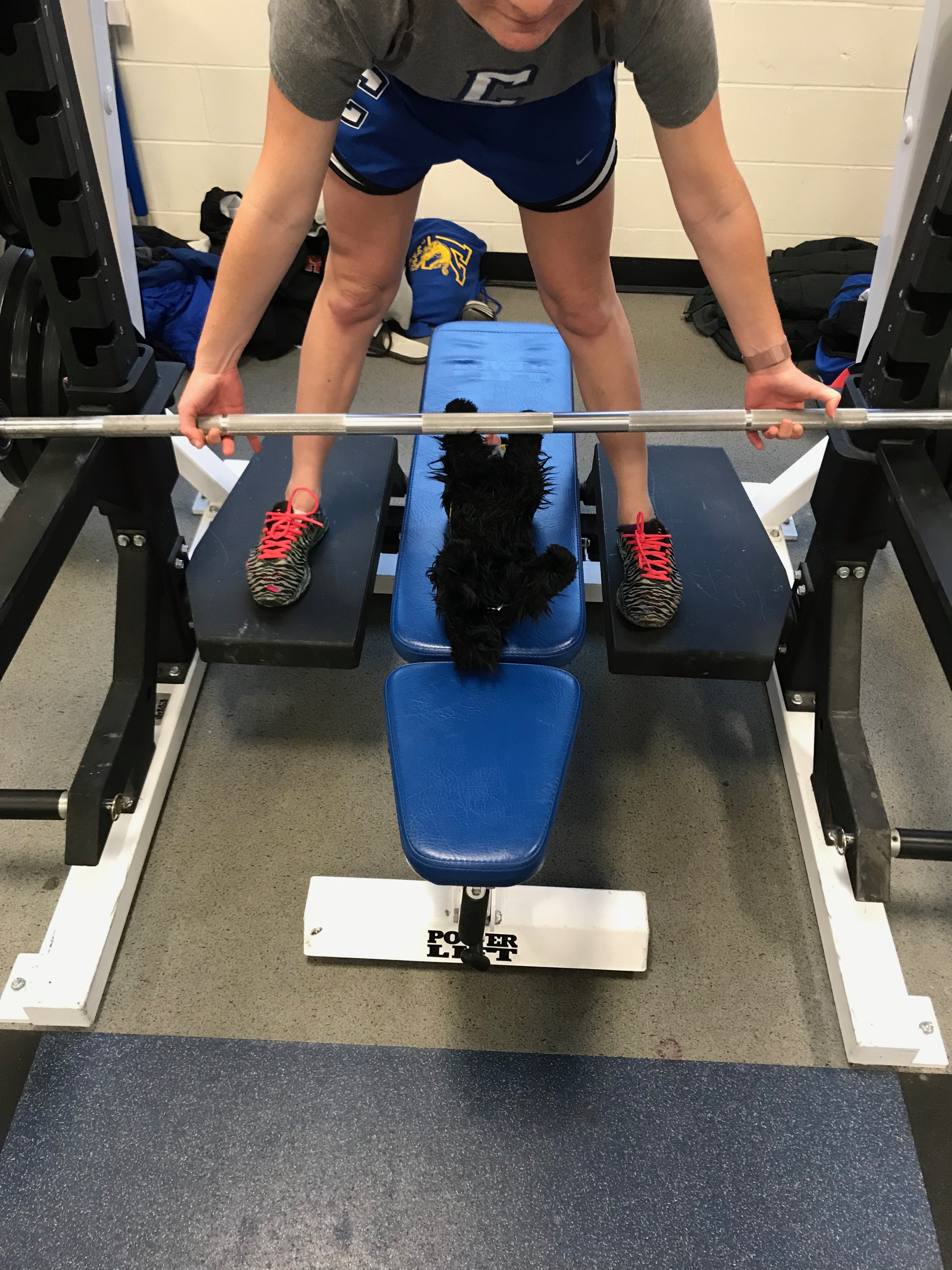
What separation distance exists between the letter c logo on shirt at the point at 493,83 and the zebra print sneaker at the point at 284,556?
0.67m

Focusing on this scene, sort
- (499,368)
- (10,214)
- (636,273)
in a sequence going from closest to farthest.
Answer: (10,214) → (499,368) → (636,273)

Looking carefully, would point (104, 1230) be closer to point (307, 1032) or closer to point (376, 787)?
point (307, 1032)

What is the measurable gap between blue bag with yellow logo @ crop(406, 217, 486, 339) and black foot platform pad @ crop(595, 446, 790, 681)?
1377 millimetres

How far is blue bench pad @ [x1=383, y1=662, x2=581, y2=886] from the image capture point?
3.14 feet

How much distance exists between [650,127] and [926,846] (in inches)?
96.7

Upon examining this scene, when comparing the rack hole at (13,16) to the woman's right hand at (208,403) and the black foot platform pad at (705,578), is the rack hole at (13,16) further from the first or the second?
the black foot platform pad at (705,578)

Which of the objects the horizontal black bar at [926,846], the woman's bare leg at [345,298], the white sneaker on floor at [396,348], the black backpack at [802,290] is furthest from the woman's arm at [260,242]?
the black backpack at [802,290]

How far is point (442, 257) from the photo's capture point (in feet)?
9.47

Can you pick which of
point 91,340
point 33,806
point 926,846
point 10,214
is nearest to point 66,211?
point 91,340

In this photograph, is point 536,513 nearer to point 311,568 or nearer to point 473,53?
point 311,568

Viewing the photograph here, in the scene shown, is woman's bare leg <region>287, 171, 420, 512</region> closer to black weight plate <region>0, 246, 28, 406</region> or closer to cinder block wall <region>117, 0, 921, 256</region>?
black weight plate <region>0, 246, 28, 406</region>

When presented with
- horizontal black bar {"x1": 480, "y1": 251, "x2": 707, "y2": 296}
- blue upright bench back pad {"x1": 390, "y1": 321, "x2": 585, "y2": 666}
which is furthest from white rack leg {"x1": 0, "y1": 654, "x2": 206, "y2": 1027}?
horizontal black bar {"x1": 480, "y1": 251, "x2": 707, "y2": 296}

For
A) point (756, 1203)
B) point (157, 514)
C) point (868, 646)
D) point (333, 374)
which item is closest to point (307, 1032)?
point (756, 1203)

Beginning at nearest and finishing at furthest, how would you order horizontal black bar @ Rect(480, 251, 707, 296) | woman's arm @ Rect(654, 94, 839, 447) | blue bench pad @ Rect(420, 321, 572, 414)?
woman's arm @ Rect(654, 94, 839, 447) → blue bench pad @ Rect(420, 321, 572, 414) → horizontal black bar @ Rect(480, 251, 707, 296)
